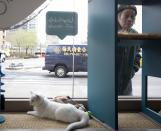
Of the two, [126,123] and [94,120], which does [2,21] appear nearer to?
[94,120]

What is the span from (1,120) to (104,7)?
107cm

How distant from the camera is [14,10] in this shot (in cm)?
224

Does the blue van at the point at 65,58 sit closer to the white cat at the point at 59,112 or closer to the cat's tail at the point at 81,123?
the white cat at the point at 59,112

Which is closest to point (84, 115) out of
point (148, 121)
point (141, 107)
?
point (148, 121)

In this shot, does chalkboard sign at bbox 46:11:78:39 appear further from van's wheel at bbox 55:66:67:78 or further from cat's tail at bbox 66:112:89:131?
cat's tail at bbox 66:112:89:131

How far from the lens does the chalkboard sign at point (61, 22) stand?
8.36ft

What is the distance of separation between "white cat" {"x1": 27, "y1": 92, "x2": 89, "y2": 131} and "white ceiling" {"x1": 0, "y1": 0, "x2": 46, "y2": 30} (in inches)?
22.7

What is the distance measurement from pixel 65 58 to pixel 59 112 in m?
0.72

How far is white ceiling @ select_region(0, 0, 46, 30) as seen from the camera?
2.19m

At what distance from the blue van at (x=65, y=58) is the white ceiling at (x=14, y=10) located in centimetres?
49

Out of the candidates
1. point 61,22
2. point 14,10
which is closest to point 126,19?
point 61,22

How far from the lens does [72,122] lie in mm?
2057

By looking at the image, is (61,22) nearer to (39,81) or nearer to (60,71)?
(60,71)

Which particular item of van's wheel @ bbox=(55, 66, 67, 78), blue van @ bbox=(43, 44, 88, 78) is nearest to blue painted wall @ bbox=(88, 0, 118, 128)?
blue van @ bbox=(43, 44, 88, 78)
